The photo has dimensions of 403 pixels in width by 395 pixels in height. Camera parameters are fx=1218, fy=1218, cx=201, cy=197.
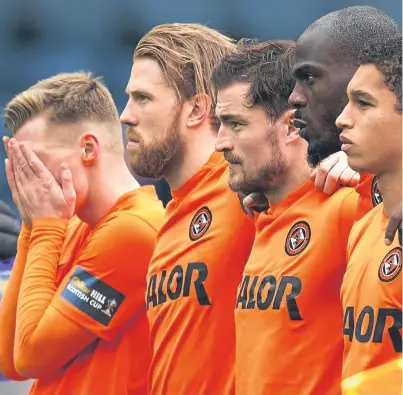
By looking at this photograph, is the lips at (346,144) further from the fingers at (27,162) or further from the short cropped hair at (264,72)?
the fingers at (27,162)

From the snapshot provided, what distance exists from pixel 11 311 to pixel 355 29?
204 cm

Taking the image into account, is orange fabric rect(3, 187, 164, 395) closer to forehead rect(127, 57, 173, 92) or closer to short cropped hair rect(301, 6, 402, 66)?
forehead rect(127, 57, 173, 92)

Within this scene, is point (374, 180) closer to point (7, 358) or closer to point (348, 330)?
point (348, 330)

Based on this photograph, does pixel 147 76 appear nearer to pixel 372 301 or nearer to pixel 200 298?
pixel 200 298

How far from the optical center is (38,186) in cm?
504

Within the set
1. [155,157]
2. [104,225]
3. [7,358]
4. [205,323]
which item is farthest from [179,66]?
[7,358]

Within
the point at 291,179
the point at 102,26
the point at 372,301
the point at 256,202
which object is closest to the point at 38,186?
the point at 256,202

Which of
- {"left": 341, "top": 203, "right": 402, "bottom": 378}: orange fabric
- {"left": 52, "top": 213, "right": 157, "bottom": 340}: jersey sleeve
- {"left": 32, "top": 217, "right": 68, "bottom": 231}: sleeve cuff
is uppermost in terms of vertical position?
{"left": 32, "top": 217, "right": 68, "bottom": 231}: sleeve cuff

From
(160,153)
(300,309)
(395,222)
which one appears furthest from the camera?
(160,153)

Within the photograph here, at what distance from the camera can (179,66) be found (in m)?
4.80

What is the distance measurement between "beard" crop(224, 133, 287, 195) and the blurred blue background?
14.1 feet

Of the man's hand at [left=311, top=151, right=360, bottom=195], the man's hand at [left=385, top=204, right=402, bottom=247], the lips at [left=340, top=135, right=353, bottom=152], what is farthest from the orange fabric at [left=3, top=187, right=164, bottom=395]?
the man's hand at [left=385, top=204, right=402, bottom=247]

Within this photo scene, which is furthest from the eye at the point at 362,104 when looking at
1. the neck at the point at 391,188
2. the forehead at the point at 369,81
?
the neck at the point at 391,188

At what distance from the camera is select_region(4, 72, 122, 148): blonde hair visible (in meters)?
5.17
